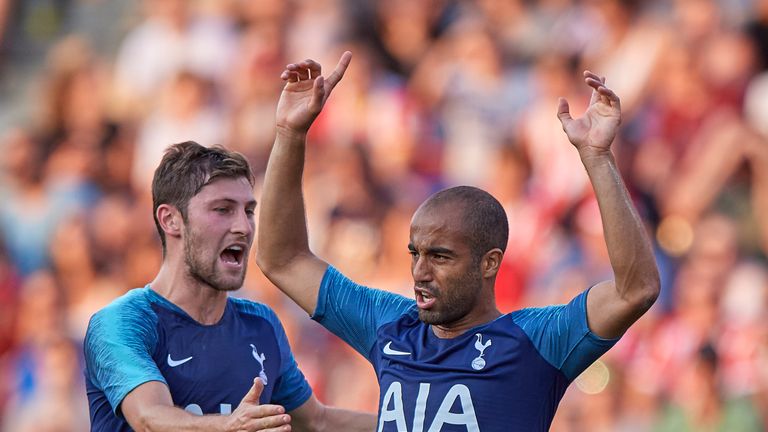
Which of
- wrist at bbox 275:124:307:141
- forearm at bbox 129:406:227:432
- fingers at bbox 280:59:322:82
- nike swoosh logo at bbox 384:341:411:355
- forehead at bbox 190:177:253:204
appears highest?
fingers at bbox 280:59:322:82

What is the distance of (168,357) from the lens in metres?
5.16

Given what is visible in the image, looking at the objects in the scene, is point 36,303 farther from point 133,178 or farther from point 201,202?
point 201,202

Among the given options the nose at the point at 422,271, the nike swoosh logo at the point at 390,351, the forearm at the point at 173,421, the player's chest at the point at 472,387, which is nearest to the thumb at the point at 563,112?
the nose at the point at 422,271

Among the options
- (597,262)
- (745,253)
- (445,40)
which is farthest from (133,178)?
(745,253)

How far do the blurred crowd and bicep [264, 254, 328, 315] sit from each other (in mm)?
4991

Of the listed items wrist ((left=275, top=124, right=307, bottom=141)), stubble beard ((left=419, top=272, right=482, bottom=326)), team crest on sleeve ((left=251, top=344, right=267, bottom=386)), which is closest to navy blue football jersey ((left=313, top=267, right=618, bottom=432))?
stubble beard ((left=419, top=272, right=482, bottom=326))

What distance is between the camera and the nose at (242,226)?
5.38 metres

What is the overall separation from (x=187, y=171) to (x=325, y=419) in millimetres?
1360

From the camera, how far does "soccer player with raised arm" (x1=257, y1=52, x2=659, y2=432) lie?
180 inches

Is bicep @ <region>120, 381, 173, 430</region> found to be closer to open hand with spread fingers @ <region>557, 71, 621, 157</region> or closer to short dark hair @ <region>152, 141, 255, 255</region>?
short dark hair @ <region>152, 141, 255, 255</region>

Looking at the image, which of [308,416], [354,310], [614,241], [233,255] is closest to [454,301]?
[354,310]

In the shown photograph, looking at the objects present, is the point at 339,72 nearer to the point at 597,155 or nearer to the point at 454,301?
the point at 454,301

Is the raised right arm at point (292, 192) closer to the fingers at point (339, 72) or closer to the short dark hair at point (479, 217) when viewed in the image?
the fingers at point (339, 72)

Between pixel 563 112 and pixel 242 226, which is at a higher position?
pixel 563 112
